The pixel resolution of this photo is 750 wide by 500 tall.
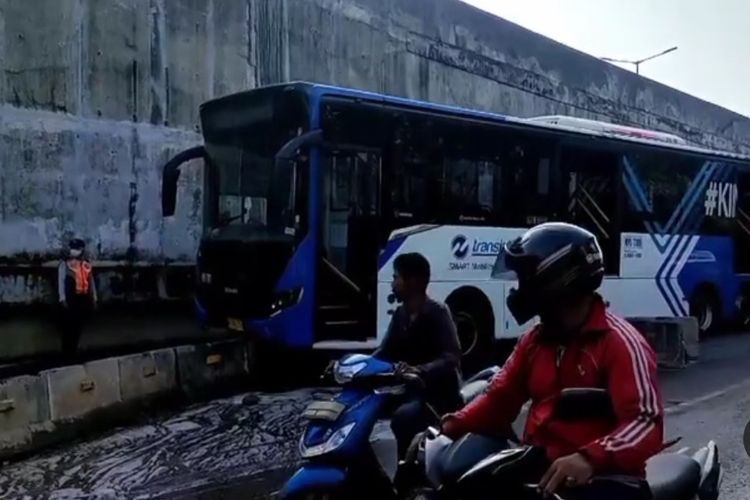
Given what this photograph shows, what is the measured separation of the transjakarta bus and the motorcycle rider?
5.72 meters

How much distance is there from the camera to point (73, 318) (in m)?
10.6

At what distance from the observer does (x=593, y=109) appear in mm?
24328

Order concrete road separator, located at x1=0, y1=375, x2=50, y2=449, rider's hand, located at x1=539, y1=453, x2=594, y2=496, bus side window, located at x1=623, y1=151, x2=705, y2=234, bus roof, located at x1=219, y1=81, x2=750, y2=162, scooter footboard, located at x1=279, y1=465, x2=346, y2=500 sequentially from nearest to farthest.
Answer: rider's hand, located at x1=539, y1=453, x2=594, y2=496 < scooter footboard, located at x1=279, y1=465, x2=346, y2=500 < concrete road separator, located at x1=0, y1=375, x2=50, y2=449 < bus roof, located at x1=219, y1=81, x2=750, y2=162 < bus side window, located at x1=623, y1=151, x2=705, y2=234

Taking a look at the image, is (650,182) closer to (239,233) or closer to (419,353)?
(239,233)

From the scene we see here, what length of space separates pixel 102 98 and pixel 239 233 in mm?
5282

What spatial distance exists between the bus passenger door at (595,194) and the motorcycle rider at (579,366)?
28.9 feet

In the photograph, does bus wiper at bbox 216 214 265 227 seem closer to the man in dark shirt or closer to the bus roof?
the bus roof

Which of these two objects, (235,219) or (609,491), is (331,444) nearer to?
(609,491)

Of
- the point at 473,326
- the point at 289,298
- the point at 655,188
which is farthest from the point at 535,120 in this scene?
the point at 289,298

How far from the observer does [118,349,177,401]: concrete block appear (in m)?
7.64

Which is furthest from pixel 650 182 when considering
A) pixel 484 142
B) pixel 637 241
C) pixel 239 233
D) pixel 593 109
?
pixel 593 109

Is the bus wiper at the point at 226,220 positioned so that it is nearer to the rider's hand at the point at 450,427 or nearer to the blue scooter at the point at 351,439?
the blue scooter at the point at 351,439

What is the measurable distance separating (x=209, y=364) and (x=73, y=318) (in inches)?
110

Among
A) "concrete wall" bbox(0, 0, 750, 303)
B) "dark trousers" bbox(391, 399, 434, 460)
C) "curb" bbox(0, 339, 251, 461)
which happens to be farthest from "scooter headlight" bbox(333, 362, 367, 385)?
"concrete wall" bbox(0, 0, 750, 303)
